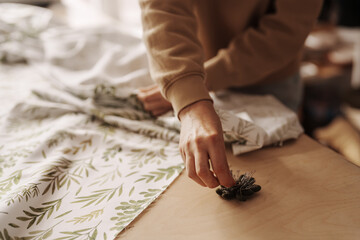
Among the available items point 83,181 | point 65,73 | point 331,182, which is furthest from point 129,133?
point 331,182

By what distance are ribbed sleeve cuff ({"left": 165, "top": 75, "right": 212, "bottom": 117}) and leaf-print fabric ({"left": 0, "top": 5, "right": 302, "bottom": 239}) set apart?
0.20 ft

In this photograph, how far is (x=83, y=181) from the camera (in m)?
0.53

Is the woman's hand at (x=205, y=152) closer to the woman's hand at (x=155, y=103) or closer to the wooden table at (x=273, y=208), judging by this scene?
the wooden table at (x=273, y=208)

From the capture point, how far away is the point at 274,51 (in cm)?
74

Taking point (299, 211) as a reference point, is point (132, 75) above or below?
above

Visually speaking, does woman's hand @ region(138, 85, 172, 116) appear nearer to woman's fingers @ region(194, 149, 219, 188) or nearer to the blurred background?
woman's fingers @ region(194, 149, 219, 188)

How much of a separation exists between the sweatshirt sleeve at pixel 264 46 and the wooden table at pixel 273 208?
0.82 ft

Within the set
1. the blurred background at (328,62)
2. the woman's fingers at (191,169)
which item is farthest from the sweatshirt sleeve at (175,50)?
the blurred background at (328,62)

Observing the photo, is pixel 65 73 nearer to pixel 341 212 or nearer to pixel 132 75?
pixel 132 75

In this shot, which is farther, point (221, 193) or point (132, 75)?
point (132, 75)

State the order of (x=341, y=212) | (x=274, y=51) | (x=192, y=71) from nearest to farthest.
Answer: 1. (x=341, y=212)
2. (x=192, y=71)
3. (x=274, y=51)

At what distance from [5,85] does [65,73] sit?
0.19 m

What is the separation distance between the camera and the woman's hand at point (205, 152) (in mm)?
453

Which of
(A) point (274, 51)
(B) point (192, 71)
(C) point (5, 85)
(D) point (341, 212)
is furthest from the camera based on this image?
(C) point (5, 85)
